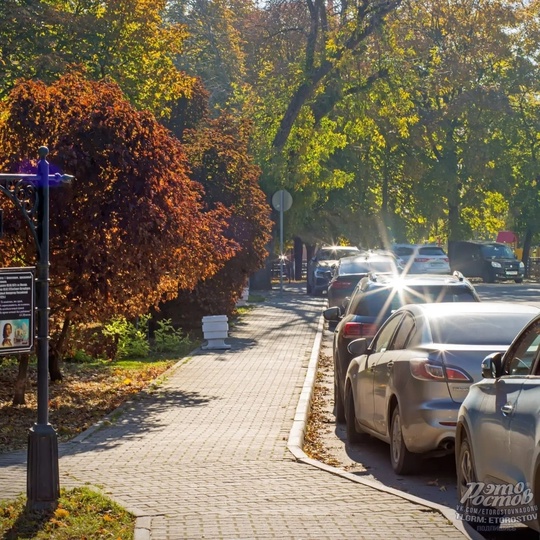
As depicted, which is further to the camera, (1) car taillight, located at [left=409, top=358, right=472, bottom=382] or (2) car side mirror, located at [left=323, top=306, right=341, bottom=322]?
(2) car side mirror, located at [left=323, top=306, right=341, bottom=322]

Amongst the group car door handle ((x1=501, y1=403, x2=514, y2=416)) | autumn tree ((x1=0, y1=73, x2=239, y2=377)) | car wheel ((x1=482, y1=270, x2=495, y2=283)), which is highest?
autumn tree ((x1=0, y1=73, x2=239, y2=377))

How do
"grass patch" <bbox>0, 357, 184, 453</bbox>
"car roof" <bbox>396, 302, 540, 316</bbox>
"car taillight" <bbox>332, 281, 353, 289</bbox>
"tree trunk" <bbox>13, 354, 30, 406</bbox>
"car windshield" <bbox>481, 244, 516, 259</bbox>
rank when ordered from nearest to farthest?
"car roof" <bbox>396, 302, 540, 316</bbox>, "grass patch" <bbox>0, 357, 184, 453</bbox>, "tree trunk" <bbox>13, 354, 30, 406</bbox>, "car taillight" <bbox>332, 281, 353, 289</bbox>, "car windshield" <bbox>481, 244, 516, 259</bbox>

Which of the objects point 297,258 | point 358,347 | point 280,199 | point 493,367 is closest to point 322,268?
point 280,199

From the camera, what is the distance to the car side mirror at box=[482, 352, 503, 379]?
26.2ft

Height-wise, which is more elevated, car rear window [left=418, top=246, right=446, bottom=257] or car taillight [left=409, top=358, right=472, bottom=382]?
car rear window [left=418, top=246, right=446, bottom=257]

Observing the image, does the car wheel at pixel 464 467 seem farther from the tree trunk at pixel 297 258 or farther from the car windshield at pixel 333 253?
the tree trunk at pixel 297 258

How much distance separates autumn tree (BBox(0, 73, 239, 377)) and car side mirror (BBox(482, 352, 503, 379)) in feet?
28.2

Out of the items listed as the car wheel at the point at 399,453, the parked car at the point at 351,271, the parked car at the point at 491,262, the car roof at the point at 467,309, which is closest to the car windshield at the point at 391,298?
the car roof at the point at 467,309

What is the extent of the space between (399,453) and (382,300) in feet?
18.0

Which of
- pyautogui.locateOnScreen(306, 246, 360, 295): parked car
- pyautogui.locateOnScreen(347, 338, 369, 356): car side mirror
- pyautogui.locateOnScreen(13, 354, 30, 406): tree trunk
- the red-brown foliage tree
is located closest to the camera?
pyautogui.locateOnScreen(347, 338, 369, 356): car side mirror

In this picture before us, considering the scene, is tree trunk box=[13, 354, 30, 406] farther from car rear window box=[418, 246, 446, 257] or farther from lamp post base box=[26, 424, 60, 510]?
car rear window box=[418, 246, 446, 257]

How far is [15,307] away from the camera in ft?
32.1

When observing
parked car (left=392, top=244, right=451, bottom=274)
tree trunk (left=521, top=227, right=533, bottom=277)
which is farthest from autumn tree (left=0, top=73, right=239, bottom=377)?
tree trunk (left=521, top=227, right=533, bottom=277)

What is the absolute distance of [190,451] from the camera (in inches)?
480
